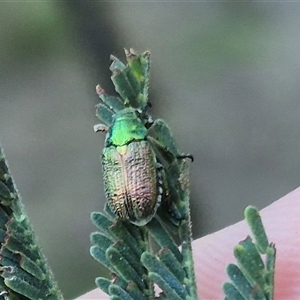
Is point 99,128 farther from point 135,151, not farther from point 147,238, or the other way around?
point 147,238

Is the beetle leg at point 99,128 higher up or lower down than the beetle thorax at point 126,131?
higher up

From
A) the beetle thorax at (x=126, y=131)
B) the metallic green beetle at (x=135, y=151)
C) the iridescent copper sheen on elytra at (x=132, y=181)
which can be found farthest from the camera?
the beetle thorax at (x=126, y=131)

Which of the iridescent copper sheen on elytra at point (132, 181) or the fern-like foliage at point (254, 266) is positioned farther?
the iridescent copper sheen on elytra at point (132, 181)

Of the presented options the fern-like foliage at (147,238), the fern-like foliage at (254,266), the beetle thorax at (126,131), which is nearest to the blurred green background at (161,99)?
the beetle thorax at (126,131)

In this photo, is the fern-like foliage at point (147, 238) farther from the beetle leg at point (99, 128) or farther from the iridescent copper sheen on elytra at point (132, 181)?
the beetle leg at point (99, 128)

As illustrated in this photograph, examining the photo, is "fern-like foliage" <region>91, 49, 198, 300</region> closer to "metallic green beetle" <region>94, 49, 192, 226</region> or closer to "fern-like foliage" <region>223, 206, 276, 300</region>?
"metallic green beetle" <region>94, 49, 192, 226</region>

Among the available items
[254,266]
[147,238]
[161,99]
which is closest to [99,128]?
[147,238]
